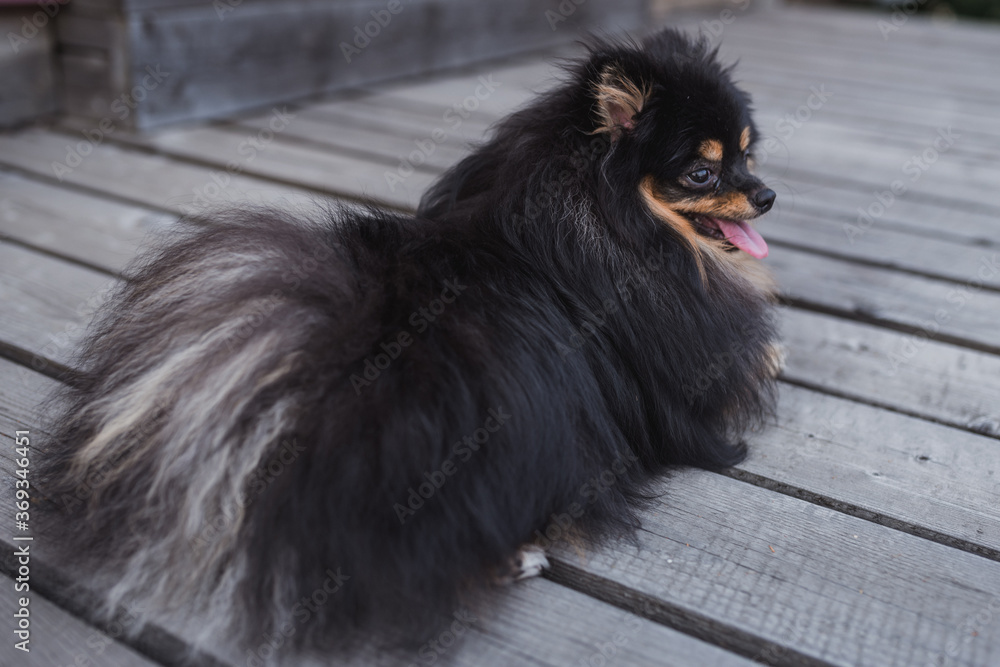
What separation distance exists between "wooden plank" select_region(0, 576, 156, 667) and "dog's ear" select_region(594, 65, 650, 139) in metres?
1.28

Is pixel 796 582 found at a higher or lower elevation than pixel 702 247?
lower

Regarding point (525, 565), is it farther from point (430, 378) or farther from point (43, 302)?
point (43, 302)

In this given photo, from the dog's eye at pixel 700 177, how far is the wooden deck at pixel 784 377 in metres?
0.60

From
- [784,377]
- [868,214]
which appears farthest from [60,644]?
[868,214]

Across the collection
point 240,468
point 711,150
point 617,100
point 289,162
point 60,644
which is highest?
point 617,100

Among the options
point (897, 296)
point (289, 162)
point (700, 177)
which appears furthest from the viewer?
point (289, 162)

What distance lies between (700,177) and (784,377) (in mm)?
645

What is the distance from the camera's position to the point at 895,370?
2230 mm

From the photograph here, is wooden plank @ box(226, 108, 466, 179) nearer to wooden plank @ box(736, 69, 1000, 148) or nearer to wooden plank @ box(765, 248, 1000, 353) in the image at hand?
wooden plank @ box(765, 248, 1000, 353)

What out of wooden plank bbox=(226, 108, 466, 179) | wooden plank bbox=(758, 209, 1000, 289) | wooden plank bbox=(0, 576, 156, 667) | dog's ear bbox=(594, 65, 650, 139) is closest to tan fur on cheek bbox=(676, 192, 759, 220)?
dog's ear bbox=(594, 65, 650, 139)

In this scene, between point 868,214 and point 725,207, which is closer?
point 725,207

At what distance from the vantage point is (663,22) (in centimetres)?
716

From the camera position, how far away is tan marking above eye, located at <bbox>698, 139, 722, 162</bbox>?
1.84 m

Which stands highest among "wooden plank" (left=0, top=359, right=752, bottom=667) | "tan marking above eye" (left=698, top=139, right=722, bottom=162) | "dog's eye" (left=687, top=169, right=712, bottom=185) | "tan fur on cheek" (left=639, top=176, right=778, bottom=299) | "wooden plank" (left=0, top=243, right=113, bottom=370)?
"tan marking above eye" (left=698, top=139, right=722, bottom=162)
